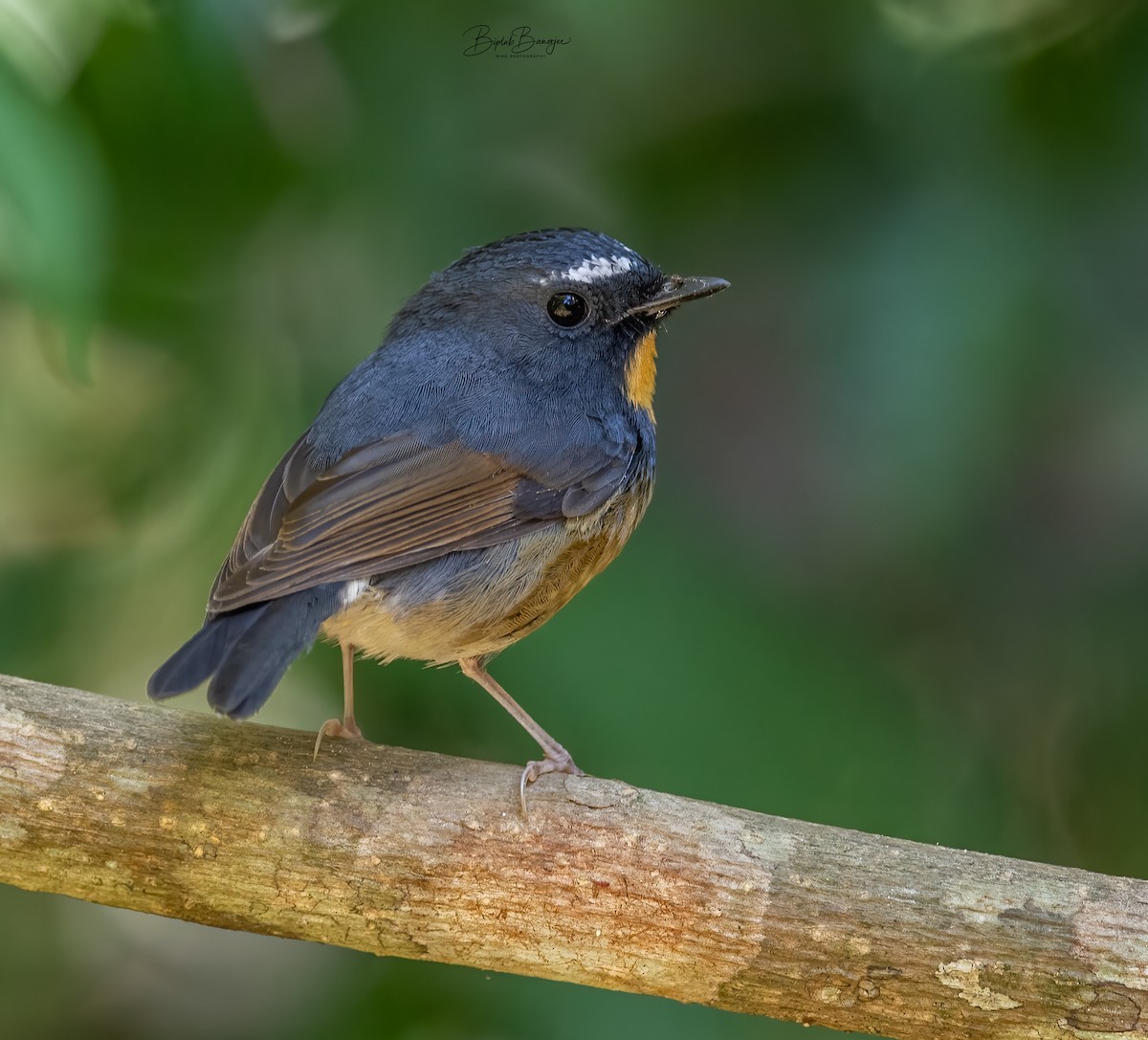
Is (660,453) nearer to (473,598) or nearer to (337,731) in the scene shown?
(473,598)

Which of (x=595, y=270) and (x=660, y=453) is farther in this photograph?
(x=660, y=453)

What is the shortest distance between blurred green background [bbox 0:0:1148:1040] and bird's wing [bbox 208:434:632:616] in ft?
1.70

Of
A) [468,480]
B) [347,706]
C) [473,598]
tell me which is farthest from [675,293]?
[347,706]

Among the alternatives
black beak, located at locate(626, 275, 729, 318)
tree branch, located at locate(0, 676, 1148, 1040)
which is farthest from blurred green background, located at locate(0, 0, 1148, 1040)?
tree branch, located at locate(0, 676, 1148, 1040)

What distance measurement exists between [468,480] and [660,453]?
55.7 inches

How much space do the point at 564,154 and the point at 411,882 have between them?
2.62 meters

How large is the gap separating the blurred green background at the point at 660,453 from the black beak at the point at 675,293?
1.75 ft

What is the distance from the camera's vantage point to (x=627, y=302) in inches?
153

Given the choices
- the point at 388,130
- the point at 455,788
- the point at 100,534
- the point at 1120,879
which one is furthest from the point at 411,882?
the point at 388,130

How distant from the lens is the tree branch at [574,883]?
273 centimetres

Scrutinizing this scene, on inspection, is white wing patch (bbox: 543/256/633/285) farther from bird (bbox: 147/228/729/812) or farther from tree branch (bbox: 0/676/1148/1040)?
tree branch (bbox: 0/676/1148/1040)

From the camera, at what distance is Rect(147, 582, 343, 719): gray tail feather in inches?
107

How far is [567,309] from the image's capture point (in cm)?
388

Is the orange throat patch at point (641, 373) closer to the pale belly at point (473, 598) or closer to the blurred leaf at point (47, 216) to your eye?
the pale belly at point (473, 598)
